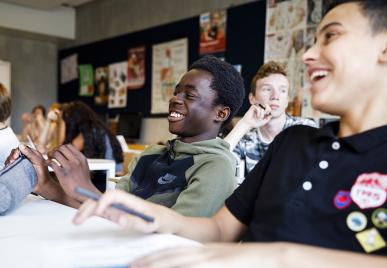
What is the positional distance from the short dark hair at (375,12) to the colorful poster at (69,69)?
6.81 m

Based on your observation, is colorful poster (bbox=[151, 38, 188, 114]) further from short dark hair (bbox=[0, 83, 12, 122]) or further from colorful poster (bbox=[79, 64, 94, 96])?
short dark hair (bbox=[0, 83, 12, 122])

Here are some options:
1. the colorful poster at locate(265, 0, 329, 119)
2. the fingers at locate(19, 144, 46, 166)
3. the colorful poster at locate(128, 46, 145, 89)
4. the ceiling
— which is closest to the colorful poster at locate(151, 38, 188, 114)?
the colorful poster at locate(128, 46, 145, 89)

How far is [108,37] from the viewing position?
21.3 ft

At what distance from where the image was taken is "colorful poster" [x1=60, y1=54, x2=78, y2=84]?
7.20 meters

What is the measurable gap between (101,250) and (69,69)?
280 inches

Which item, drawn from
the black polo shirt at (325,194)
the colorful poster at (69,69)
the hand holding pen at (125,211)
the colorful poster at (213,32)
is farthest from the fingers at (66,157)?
the colorful poster at (69,69)

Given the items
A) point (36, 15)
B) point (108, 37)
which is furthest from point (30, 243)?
point (36, 15)

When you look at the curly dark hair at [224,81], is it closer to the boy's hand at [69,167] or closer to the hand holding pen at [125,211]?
the boy's hand at [69,167]

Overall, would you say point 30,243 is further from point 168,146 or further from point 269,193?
point 168,146

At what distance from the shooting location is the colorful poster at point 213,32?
4645 millimetres

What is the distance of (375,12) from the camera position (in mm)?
800

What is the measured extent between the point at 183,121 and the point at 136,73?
4690 millimetres

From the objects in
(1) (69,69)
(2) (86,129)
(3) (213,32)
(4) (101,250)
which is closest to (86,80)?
(1) (69,69)

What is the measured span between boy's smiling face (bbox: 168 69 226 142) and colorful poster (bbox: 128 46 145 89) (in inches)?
177
